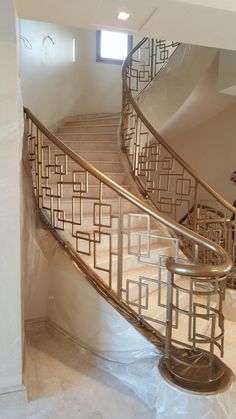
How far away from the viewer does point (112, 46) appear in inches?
253

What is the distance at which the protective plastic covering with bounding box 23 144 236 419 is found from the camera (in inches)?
68.1

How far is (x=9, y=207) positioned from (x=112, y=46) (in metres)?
5.55

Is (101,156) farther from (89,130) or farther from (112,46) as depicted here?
(112,46)

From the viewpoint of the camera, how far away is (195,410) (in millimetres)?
1693

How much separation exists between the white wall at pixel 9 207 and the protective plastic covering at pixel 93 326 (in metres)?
0.55

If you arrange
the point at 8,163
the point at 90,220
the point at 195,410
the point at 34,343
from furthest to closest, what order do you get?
1. the point at 90,220
2. the point at 34,343
3. the point at 8,163
4. the point at 195,410

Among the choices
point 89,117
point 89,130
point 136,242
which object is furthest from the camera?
point 89,117

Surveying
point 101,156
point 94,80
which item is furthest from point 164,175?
point 94,80

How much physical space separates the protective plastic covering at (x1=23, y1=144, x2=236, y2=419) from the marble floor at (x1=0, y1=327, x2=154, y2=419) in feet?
0.25

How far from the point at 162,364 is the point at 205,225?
1836 millimetres

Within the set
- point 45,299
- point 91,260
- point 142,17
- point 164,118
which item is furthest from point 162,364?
point 164,118

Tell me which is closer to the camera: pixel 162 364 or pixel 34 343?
pixel 162 364

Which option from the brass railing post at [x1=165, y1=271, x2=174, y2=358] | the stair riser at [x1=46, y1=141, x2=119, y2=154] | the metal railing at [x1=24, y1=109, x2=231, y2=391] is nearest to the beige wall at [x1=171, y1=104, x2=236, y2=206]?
the stair riser at [x1=46, y1=141, x2=119, y2=154]

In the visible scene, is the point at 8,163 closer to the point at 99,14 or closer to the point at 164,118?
the point at 99,14
